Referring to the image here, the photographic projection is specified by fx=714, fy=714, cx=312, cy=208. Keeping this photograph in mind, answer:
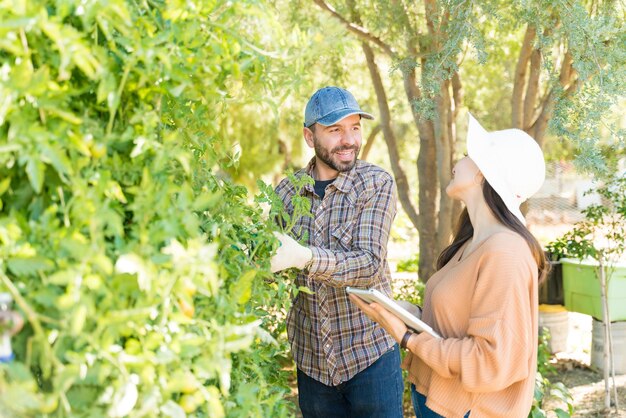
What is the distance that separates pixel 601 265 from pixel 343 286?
3465 millimetres

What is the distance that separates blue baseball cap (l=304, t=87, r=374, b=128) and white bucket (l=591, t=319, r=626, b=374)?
14.3ft

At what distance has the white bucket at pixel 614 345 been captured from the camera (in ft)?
21.4

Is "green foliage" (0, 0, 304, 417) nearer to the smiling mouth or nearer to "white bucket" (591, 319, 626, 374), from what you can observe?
the smiling mouth

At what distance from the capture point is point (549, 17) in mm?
3881

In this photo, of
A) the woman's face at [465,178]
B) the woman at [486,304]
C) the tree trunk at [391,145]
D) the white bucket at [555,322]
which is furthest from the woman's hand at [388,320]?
the white bucket at [555,322]

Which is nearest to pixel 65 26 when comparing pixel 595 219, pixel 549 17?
pixel 549 17

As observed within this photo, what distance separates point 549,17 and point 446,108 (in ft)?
6.10

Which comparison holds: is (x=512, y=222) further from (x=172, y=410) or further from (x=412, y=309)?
(x=172, y=410)

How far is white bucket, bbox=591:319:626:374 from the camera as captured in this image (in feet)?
21.4

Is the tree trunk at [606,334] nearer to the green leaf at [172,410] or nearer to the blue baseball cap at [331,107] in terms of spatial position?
the blue baseball cap at [331,107]

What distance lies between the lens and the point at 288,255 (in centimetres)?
241

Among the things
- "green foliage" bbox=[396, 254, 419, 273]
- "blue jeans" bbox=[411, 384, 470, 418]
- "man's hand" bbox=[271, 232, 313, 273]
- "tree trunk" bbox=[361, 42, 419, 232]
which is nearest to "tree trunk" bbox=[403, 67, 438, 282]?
"tree trunk" bbox=[361, 42, 419, 232]

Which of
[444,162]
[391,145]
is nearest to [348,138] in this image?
[444,162]

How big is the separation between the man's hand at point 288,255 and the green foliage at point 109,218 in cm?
67
